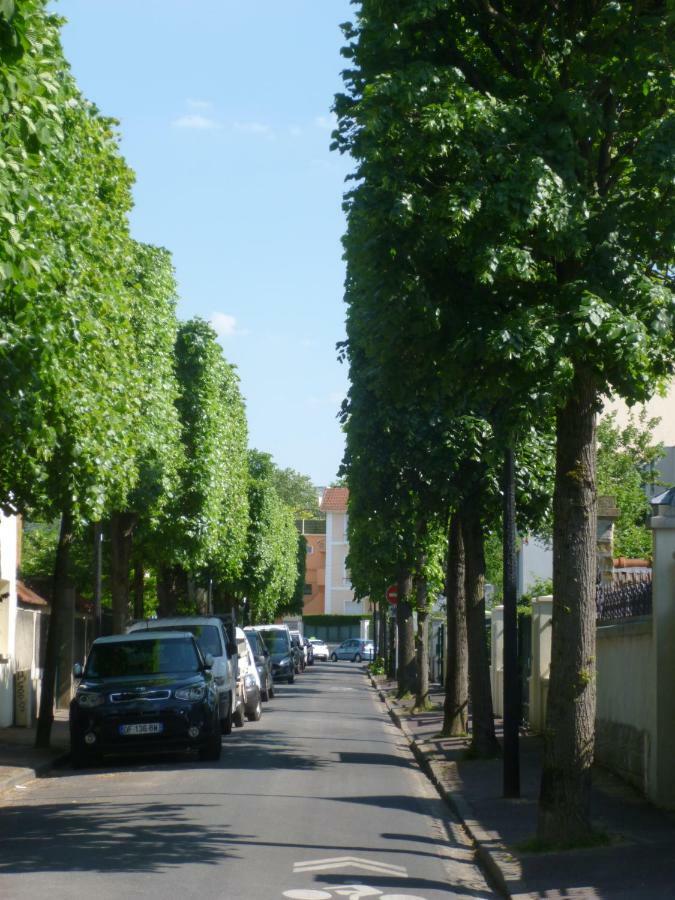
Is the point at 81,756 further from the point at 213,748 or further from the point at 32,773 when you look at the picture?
the point at 213,748

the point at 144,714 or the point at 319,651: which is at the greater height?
the point at 144,714

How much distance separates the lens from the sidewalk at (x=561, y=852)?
9.46 metres

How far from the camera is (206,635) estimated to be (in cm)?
2577

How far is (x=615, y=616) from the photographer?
17.9 meters

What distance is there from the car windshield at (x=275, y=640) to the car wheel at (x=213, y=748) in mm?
32057

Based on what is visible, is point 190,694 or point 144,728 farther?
point 190,694

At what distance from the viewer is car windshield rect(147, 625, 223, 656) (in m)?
25.2

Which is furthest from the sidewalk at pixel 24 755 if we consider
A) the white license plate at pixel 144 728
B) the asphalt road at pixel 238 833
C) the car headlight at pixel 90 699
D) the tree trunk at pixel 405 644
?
the tree trunk at pixel 405 644

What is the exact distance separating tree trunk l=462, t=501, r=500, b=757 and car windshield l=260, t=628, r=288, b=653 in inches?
1218

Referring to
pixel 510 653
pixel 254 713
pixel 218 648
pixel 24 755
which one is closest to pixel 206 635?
pixel 218 648

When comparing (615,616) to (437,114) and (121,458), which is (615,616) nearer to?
(121,458)

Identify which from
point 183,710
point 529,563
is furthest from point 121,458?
point 529,563

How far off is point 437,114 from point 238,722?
1941 centimetres

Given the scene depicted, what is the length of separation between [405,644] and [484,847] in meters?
Result: 30.0
